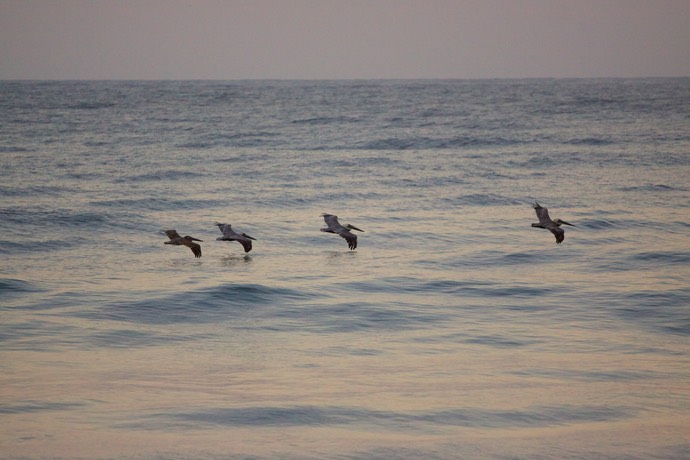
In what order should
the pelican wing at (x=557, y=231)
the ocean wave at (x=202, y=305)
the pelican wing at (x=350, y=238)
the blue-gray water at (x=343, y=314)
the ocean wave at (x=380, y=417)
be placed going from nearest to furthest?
the blue-gray water at (x=343, y=314) → the ocean wave at (x=380, y=417) → the ocean wave at (x=202, y=305) → the pelican wing at (x=557, y=231) → the pelican wing at (x=350, y=238)

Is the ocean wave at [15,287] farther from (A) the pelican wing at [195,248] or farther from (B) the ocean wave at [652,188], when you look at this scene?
(B) the ocean wave at [652,188]

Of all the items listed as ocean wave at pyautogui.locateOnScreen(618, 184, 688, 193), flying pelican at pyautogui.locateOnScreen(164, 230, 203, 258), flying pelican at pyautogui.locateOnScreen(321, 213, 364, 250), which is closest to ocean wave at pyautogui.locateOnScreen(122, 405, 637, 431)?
flying pelican at pyautogui.locateOnScreen(164, 230, 203, 258)

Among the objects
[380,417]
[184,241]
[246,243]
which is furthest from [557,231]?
[380,417]

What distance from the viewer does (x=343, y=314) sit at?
1695 centimetres

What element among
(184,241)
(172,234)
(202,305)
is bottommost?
(202,305)

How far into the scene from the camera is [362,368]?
1345 centimetres

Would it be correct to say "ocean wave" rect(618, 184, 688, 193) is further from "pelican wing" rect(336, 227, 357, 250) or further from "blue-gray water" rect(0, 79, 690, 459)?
"pelican wing" rect(336, 227, 357, 250)

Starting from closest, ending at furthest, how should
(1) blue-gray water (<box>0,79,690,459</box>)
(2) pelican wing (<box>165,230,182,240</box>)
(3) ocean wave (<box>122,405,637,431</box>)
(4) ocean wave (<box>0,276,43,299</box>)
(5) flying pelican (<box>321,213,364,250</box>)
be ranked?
(1) blue-gray water (<box>0,79,690,459</box>) → (3) ocean wave (<box>122,405,637,431</box>) → (4) ocean wave (<box>0,276,43,299</box>) → (2) pelican wing (<box>165,230,182,240</box>) → (5) flying pelican (<box>321,213,364,250</box>)

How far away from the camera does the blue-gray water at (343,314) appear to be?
1082 cm

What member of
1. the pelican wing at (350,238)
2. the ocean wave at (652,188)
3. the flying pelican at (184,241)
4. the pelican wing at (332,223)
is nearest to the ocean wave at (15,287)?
the flying pelican at (184,241)

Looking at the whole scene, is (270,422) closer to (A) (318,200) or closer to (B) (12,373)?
(B) (12,373)

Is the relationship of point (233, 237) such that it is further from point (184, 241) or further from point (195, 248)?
point (184, 241)

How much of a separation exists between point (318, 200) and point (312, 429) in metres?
21.7

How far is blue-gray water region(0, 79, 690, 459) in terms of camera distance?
10.8 m
